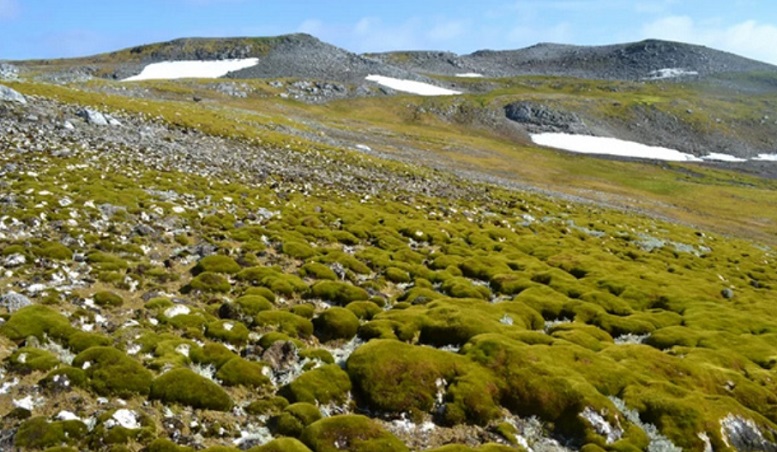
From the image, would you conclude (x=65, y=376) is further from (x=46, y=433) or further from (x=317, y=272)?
(x=317, y=272)

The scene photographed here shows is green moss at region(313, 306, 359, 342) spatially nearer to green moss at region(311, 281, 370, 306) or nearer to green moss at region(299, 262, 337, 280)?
green moss at region(311, 281, 370, 306)

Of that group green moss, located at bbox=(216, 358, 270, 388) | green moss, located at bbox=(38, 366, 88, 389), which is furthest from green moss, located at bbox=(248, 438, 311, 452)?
green moss, located at bbox=(38, 366, 88, 389)

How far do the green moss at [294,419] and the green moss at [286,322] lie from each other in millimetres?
4513

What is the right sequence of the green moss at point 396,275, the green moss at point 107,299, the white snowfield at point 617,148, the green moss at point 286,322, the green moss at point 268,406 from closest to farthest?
1. the green moss at point 268,406
2. the green moss at point 107,299
3. the green moss at point 286,322
4. the green moss at point 396,275
5. the white snowfield at point 617,148

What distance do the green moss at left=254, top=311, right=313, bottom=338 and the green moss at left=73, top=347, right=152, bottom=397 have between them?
15.9 ft

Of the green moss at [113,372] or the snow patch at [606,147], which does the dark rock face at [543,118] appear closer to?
the snow patch at [606,147]

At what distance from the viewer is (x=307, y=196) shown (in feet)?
129

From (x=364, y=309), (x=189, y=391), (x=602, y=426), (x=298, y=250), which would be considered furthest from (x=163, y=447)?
(x=298, y=250)

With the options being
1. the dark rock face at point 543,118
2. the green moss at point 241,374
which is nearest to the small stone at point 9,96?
the green moss at point 241,374

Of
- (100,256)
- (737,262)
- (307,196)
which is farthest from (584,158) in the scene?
(100,256)

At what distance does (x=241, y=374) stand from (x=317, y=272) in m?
9.51

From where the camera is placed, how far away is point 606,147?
164m

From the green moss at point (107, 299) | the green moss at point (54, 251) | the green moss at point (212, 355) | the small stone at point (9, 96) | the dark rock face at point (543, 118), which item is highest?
the dark rock face at point (543, 118)

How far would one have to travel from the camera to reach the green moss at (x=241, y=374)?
1327cm
